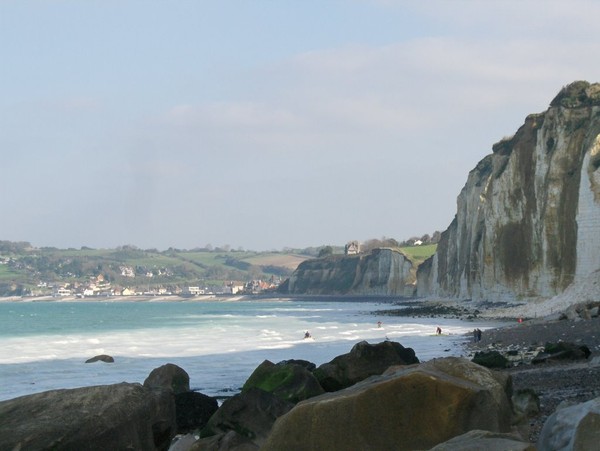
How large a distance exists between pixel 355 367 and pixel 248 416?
5166mm

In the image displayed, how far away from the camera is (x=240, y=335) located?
160 feet

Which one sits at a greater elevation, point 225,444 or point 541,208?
point 541,208

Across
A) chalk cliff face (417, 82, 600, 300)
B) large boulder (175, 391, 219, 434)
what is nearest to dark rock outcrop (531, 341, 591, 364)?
large boulder (175, 391, 219, 434)

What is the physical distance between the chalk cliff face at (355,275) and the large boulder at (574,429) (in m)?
132

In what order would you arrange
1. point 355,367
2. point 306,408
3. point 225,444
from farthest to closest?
point 355,367
point 225,444
point 306,408

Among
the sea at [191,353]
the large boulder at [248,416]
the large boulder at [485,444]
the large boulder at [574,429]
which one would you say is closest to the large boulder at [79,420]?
the large boulder at [248,416]

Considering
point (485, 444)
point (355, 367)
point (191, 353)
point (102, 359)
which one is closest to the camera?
point (485, 444)

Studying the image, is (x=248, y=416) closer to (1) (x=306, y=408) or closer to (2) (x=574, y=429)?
(1) (x=306, y=408)

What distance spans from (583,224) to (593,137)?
5.66 m

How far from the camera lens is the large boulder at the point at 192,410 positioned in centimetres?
1375

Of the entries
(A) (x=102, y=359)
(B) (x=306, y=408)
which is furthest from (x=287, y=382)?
(A) (x=102, y=359)

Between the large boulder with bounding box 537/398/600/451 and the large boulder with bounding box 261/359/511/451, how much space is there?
0.55 metres

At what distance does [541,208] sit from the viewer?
5844cm

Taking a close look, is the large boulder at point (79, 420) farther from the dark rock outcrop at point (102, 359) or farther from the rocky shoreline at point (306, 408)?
the dark rock outcrop at point (102, 359)
